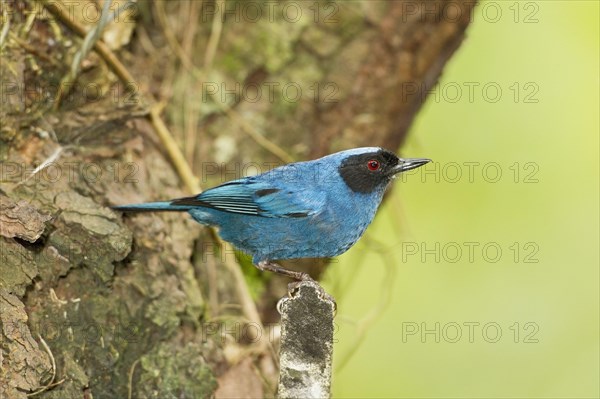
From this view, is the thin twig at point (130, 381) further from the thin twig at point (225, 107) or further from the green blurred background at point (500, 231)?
the green blurred background at point (500, 231)

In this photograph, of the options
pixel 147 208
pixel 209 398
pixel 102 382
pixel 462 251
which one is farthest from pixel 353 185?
pixel 462 251

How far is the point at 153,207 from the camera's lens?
4707 millimetres

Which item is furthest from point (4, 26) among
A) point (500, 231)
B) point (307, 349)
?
point (500, 231)

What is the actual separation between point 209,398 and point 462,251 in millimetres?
3858

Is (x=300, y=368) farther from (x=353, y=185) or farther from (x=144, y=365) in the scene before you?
(x=353, y=185)

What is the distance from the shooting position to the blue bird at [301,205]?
4828 millimetres

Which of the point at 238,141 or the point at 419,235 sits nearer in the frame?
the point at 238,141

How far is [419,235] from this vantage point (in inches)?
304

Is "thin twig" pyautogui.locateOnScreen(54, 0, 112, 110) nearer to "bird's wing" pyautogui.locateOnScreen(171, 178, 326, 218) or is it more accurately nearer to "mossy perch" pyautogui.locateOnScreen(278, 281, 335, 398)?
"bird's wing" pyautogui.locateOnScreen(171, 178, 326, 218)

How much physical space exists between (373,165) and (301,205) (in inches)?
20.2

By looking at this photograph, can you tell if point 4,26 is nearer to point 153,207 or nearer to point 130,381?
point 153,207

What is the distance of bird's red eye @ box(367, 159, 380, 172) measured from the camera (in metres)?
4.92

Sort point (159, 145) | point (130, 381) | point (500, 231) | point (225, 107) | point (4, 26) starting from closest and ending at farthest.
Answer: point (130, 381) < point (4, 26) < point (159, 145) < point (225, 107) < point (500, 231)

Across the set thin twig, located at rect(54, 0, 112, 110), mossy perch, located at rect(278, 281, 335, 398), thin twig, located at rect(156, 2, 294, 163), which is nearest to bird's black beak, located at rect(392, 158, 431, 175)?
thin twig, located at rect(156, 2, 294, 163)
